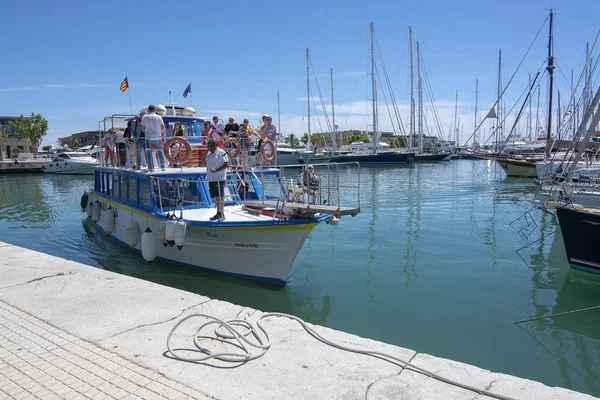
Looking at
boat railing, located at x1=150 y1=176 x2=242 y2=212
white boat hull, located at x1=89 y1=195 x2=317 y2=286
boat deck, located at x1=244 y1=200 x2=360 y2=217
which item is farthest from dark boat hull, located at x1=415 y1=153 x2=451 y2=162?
boat deck, located at x1=244 y1=200 x2=360 y2=217

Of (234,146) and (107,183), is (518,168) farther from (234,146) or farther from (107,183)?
(107,183)

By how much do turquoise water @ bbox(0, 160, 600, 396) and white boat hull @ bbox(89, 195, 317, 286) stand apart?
37cm

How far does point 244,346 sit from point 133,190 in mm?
10113

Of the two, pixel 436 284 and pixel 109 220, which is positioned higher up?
pixel 109 220

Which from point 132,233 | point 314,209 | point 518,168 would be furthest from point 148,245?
point 518,168

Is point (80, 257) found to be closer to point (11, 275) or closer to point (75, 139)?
point (11, 275)

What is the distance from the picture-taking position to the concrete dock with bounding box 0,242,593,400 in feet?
13.2

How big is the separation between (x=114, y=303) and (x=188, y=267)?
5.90 metres

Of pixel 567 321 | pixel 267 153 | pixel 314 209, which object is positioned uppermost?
pixel 267 153

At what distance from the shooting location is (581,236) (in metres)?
12.5

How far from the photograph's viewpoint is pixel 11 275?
24.4 feet

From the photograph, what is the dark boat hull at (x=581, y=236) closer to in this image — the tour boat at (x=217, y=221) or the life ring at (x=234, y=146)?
the tour boat at (x=217, y=221)

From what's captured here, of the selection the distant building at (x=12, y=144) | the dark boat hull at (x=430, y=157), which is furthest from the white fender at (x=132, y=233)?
the distant building at (x=12, y=144)

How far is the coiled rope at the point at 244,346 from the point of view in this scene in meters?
4.32
